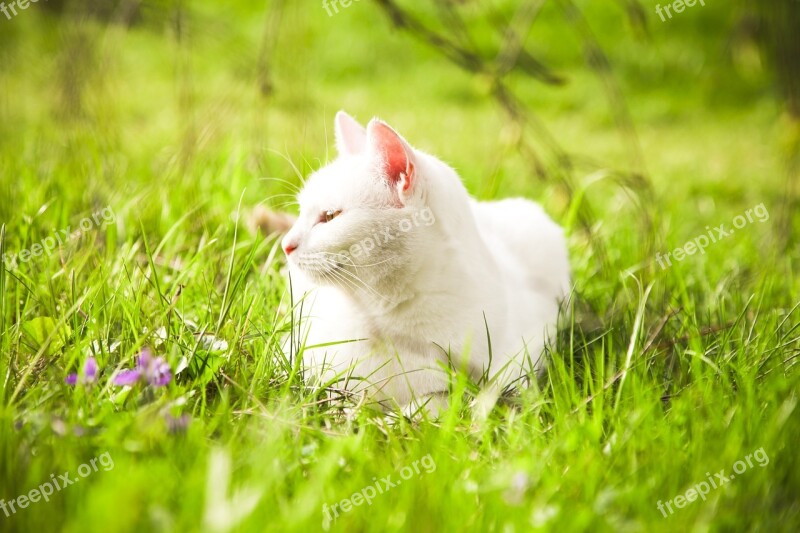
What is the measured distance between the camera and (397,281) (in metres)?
1.56

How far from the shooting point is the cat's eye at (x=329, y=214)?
159 cm

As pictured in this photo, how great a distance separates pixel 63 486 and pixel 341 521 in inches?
15.8

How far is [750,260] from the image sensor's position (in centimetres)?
258

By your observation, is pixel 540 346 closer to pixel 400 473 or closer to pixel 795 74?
pixel 400 473

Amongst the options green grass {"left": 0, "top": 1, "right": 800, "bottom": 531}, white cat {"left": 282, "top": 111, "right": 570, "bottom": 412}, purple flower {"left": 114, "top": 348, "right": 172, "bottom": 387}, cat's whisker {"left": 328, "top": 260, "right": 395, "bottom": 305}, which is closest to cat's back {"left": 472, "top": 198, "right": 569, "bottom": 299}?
green grass {"left": 0, "top": 1, "right": 800, "bottom": 531}

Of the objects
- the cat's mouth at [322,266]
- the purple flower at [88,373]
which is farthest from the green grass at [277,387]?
the cat's mouth at [322,266]

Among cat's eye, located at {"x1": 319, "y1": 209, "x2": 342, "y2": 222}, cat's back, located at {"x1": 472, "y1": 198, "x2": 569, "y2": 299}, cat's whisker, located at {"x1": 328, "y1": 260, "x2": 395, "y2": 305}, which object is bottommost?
cat's back, located at {"x1": 472, "y1": 198, "x2": 569, "y2": 299}

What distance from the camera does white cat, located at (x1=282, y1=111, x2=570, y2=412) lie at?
59.2 inches

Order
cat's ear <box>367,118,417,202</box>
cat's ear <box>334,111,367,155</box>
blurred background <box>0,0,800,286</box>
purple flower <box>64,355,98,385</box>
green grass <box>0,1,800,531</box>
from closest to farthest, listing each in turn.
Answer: green grass <box>0,1,800,531</box>
purple flower <box>64,355,98,385</box>
blurred background <box>0,0,800,286</box>
cat's ear <box>367,118,417,202</box>
cat's ear <box>334,111,367,155</box>

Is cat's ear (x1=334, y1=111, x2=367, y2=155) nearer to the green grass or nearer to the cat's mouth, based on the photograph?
the green grass

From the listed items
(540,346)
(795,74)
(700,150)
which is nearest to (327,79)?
(700,150)

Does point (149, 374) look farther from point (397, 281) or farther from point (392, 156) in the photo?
point (392, 156)

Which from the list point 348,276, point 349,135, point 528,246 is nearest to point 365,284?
point 348,276

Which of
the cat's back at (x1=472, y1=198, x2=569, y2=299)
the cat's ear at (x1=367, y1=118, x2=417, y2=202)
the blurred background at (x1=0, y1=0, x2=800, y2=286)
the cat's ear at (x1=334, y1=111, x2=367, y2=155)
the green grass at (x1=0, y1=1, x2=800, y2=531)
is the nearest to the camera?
the green grass at (x1=0, y1=1, x2=800, y2=531)
